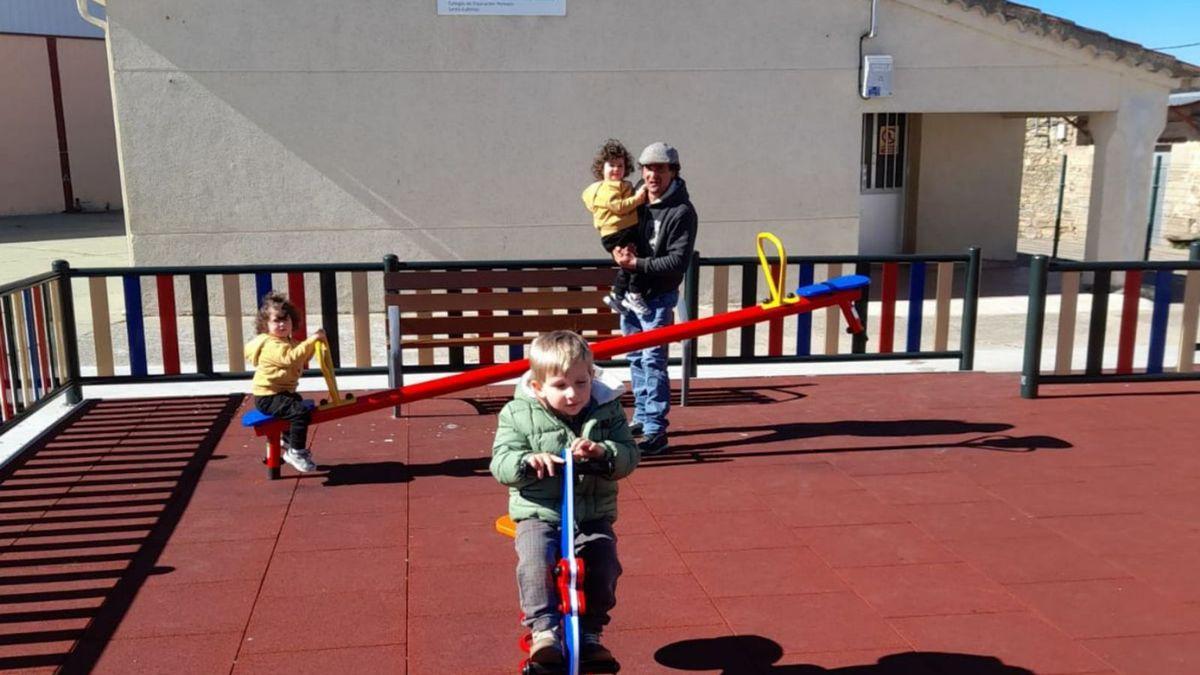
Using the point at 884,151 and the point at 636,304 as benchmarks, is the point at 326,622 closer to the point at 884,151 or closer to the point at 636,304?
the point at 636,304

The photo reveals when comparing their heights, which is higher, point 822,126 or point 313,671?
point 822,126

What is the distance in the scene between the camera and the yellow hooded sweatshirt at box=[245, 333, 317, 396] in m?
5.59

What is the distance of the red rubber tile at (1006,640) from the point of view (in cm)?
366

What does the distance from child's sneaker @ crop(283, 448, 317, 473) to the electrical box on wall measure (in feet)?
28.6

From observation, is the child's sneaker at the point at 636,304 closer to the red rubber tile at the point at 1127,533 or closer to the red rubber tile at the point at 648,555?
the red rubber tile at the point at 648,555

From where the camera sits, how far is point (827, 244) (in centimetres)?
1271

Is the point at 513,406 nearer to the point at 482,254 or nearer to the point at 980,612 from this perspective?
the point at 980,612

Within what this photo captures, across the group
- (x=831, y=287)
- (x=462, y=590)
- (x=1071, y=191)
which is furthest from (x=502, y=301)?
(x=1071, y=191)

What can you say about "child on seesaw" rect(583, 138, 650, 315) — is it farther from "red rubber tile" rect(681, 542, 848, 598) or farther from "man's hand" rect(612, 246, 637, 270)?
"red rubber tile" rect(681, 542, 848, 598)

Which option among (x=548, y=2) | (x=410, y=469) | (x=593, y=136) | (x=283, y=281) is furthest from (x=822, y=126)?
(x=410, y=469)

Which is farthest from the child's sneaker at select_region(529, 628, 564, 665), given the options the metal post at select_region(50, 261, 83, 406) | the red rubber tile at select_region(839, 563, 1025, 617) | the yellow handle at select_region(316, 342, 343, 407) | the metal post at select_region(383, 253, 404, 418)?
the metal post at select_region(50, 261, 83, 406)

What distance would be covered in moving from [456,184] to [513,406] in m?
8.84

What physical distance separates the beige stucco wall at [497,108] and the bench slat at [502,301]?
476cm

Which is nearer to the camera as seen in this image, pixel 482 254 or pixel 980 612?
pixel 980 612
